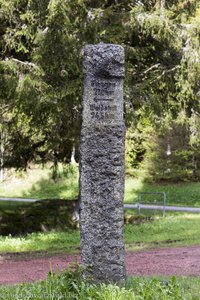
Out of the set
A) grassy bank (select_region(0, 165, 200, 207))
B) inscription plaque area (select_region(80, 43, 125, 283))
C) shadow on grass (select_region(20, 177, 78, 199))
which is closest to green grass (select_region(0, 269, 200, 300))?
inscription plaque area (select_region(80, 43, 125, 283))

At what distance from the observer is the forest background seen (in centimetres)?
1406

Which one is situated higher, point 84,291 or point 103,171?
point 103,171

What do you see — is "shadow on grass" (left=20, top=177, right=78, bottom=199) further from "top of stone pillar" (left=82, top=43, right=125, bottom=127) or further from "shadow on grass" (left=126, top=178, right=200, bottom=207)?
"top of stone pillar" (left=82, top=43, right=125, bottom=127)

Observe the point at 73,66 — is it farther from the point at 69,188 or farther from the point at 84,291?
the point at 69,188

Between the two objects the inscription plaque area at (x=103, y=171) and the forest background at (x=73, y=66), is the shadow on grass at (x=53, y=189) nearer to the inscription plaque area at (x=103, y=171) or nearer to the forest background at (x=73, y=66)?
the forest background at (x=73, y=66)

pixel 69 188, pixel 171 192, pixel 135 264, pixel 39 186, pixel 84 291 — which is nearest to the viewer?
pixel 84 291

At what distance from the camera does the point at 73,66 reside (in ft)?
45.8

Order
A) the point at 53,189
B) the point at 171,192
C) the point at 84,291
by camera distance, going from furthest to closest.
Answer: the point at 53,189, the point at 171,192, the point at 84,291

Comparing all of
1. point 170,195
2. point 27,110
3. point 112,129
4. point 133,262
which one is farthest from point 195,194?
point 112,129

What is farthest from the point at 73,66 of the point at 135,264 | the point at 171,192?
the point at 171,192

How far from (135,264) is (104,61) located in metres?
→ 5.25

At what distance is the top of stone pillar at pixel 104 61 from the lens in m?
6.31

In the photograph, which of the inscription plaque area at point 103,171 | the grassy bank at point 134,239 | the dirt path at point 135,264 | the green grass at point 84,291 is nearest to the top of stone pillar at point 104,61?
the inscription plaque area at point 103,171

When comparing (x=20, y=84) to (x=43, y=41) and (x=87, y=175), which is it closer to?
(x=43, y=41)
